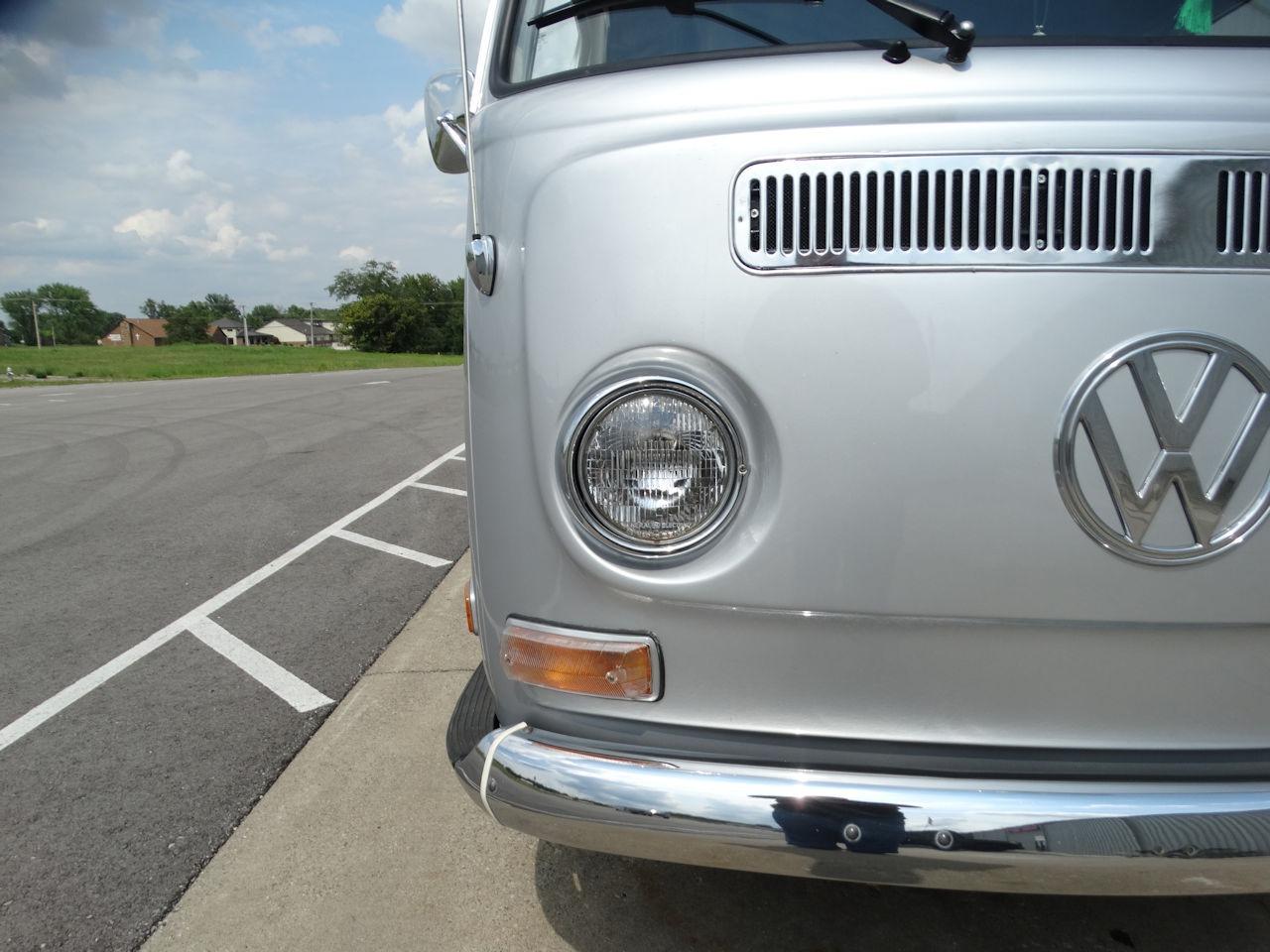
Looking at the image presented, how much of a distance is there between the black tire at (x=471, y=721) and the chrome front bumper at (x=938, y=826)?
0.34 m

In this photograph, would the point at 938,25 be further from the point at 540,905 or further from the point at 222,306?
the point at 222,306

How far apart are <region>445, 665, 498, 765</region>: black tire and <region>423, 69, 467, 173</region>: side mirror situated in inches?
47.8

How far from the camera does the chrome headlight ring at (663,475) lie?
1424mm

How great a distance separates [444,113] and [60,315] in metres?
124

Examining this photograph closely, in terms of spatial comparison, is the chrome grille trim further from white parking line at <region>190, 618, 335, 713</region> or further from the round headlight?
white parking line at <region>190, 618, 335, 713</region>

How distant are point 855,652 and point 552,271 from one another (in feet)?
2.61

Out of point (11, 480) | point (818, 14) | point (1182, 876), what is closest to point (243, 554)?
point (11, 480)

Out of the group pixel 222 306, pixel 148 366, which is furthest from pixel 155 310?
pixel 148 366

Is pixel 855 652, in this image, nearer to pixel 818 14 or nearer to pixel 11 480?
pixel 818 14

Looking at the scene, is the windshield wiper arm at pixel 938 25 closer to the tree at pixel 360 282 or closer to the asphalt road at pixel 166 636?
the asphalt road at pixel 166 636

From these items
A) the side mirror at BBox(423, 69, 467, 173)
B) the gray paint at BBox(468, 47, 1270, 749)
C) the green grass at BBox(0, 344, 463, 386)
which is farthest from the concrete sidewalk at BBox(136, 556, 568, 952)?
the green grass at BBox(0, 344, 463, 386)

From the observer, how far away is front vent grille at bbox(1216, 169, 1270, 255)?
1313 mm

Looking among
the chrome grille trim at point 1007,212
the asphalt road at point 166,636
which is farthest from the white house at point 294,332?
the chrome grille trim at point 1007,212

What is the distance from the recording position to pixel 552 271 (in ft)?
4.99
